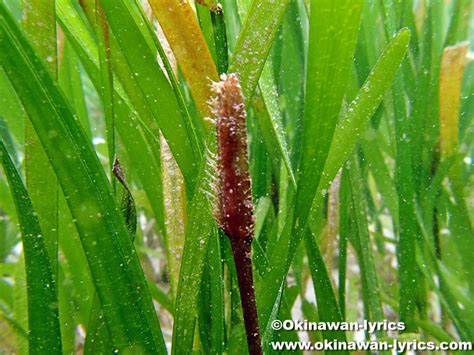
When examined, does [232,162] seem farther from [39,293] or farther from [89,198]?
[39,293]

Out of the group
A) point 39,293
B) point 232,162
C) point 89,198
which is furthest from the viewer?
point 39,293

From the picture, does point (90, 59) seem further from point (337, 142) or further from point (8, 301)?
point (8, 301)

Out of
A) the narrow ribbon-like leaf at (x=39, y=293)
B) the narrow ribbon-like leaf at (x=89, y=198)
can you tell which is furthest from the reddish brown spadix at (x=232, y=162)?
the narrow ribbon-like leaf at (x=39, y=293)

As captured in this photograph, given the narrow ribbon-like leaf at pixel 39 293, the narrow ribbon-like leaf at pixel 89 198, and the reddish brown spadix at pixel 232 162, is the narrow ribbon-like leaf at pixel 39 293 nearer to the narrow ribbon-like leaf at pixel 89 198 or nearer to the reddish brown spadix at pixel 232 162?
the narrow ribbon-like leaf at pixel 89 198

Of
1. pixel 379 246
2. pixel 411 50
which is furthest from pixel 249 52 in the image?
pixel 379 246

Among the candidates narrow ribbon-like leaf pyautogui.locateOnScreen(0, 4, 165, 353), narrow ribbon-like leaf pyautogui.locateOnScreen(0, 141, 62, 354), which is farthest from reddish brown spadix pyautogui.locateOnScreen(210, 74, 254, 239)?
narrow ribbon-like leaf pyautogui.locateOnScreen(0, 141, 62, 354)

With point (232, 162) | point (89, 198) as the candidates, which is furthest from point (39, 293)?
point (232, 162)

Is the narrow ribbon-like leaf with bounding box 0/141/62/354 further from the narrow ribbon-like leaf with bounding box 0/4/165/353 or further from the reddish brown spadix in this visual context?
the reddish brown spadix

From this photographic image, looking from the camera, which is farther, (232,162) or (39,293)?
(39,293)

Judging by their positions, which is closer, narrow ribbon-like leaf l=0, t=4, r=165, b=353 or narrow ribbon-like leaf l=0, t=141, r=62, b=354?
narrow ribbon-like leaf l=0, t=4, r=165, b=353
